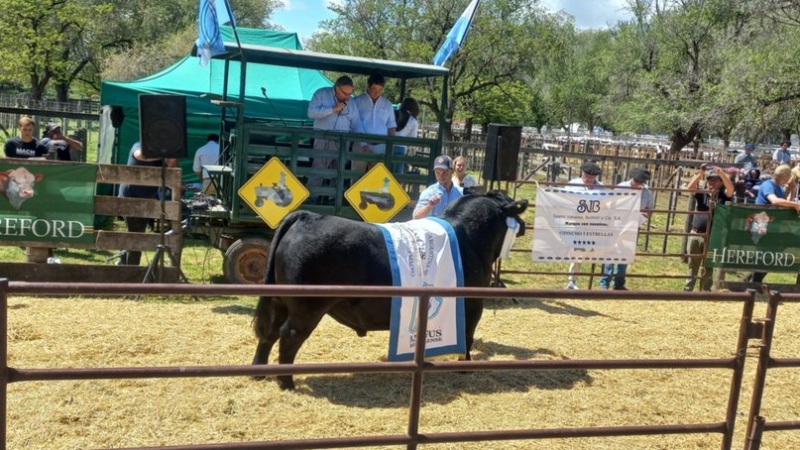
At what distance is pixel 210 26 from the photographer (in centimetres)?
779

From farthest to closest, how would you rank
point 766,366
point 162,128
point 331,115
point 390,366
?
point 331,115, point 162,128, point 766,366, point 390,366

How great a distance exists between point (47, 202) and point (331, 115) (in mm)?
3028

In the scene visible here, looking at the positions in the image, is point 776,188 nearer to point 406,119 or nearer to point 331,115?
point 406,119

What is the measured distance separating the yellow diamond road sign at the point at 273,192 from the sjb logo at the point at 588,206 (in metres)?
3.09

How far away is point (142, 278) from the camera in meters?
7.81

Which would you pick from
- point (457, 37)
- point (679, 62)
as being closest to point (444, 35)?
point (679, 62)

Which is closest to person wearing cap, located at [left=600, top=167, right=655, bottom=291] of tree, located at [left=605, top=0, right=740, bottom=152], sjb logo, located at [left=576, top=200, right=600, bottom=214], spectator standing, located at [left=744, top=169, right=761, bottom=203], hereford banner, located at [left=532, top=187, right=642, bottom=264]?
hereford banner, located at [left=532, top=187, right=642, bottom=264]

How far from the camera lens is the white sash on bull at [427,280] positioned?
499 centimetres

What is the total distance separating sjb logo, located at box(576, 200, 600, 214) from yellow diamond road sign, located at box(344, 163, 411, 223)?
197cm

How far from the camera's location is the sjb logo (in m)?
8.65

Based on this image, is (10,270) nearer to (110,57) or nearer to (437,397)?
(437,397)

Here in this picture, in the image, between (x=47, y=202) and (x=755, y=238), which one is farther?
(x=755, y=238)

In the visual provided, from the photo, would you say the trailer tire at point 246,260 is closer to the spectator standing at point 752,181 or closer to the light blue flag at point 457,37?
the light blue flag at point 457,37

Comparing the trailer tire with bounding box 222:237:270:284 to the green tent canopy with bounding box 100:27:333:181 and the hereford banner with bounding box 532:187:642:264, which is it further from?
the green tent canopy with bounding box 100:27:333:181
